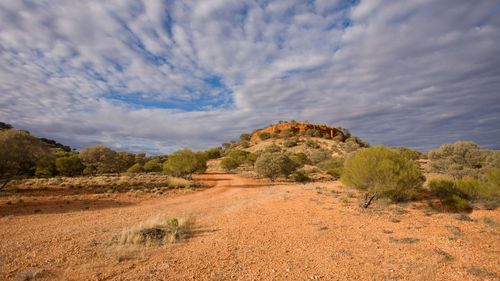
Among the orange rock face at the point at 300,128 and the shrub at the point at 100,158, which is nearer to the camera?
the shrub at the point at 100,158

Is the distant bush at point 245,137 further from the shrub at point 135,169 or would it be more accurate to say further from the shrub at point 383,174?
the shrub at point 383,174

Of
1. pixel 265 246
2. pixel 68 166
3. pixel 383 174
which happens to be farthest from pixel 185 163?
pixel 265 246

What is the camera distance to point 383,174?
42.6 feet

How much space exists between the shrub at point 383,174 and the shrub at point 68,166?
3541 cm

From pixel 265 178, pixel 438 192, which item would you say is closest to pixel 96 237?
pixel 438 192

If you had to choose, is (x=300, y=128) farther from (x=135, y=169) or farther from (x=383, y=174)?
(x=383, y=174)

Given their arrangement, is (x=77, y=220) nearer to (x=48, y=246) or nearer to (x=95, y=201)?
(x=48, y=246)

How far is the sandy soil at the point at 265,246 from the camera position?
5.99 metres

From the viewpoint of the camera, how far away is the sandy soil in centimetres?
599

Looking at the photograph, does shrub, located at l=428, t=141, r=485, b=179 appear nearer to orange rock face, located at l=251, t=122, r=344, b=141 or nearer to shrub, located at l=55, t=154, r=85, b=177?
shrub, located at l=55, t=154, r=85, b=177

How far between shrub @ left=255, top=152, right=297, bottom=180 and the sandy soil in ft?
50.1

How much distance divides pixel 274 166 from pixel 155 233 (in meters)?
20.9

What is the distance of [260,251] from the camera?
7.38 m

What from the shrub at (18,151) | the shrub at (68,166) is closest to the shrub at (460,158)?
the shrub at (18,151)
